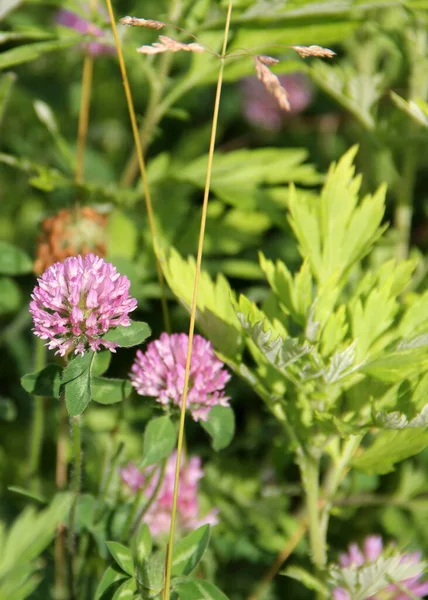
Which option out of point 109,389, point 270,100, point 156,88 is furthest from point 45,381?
point 270,100

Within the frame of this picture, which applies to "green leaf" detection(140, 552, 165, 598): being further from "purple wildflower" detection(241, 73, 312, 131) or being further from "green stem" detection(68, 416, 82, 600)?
"purple wildflower" detection(241, 73, 312, 131)

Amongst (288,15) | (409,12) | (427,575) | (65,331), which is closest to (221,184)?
(288,15)

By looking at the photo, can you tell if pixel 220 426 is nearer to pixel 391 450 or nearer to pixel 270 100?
pixel 391 450

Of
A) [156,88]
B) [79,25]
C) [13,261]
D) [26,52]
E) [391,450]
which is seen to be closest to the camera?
[391,450]

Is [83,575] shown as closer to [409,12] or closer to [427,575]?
[427,575]

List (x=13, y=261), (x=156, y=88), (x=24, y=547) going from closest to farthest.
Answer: (x=24, y=547) → (x=13, y=261) → (x=156, y=88)

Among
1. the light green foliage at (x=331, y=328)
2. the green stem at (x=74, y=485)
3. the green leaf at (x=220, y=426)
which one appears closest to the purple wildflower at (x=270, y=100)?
the light green foliage at (x=331, y=328)

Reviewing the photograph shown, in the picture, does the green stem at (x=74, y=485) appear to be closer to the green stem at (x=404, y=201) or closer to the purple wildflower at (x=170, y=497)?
the purple wildflower at (x=170, y=497)

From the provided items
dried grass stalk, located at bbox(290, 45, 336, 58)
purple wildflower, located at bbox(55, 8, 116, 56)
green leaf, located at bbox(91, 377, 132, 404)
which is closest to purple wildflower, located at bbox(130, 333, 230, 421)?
green leaf, located at bbox(91, 377, 132, 404)
